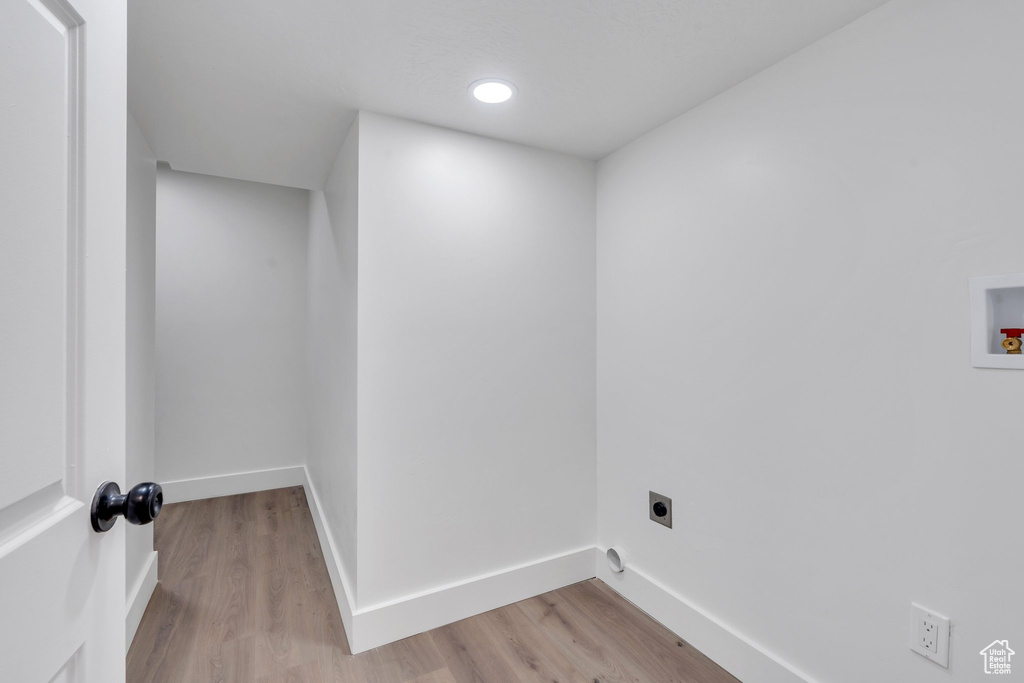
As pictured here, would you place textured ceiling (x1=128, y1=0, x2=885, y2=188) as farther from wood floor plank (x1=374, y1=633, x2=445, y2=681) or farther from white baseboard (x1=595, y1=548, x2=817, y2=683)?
wood floor plank (x1=374, y1=633, x2=445, y2=681)

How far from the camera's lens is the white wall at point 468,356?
6.44 ft

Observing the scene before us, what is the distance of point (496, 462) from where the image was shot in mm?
2223

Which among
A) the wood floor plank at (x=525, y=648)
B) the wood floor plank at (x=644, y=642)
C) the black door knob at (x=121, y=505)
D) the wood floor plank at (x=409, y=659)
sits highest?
the black door knob at (x=121, y=505)

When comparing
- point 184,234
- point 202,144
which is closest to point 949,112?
point 202,144

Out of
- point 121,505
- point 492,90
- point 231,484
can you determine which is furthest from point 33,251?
point 231,484

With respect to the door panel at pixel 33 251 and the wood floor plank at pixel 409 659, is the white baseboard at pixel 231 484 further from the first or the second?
the door panel at pixel 33 251

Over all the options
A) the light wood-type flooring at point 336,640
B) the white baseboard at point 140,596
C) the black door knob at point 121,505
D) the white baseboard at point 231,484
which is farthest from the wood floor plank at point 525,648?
the white baseboard at point 231,484

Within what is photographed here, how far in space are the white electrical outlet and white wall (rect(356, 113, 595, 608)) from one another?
137 centimetres

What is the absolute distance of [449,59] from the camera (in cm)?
161

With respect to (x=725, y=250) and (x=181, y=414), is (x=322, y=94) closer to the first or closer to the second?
(x=725, y=250)

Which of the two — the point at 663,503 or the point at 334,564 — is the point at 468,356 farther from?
the point at 334,564

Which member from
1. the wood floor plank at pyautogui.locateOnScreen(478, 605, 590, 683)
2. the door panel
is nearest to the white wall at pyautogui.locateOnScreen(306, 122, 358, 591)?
the wood floor plank at pyautogui.locateOnScreen(478, 605, 590, 683)

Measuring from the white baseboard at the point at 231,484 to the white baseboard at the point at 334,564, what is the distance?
1.87 ft

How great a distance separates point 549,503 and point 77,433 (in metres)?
1.99
